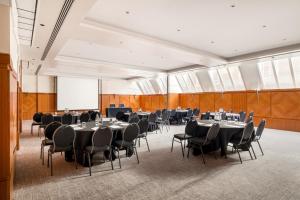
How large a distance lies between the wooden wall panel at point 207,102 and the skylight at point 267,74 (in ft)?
11.4

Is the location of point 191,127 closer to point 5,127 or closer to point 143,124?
point 143,124

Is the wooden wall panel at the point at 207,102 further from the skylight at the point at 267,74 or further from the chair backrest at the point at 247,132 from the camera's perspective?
the chair backrest at the point at 247,132

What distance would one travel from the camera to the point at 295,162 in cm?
476

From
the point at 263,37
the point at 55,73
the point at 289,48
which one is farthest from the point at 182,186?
the point at 55,73

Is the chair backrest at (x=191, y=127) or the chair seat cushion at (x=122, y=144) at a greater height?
the chair backrest at (x=191, y=127)

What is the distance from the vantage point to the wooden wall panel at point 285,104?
372 inches

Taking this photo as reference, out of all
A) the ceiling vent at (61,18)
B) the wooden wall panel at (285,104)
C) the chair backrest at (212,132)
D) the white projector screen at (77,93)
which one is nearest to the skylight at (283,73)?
the wooden wall panel at (285,104)

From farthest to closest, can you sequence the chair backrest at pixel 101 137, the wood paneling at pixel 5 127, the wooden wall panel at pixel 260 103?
the wooden wall panel at pixel 260 103 < the chair backrest at pixel 101 137 < the wood paneling at pixel 5 127

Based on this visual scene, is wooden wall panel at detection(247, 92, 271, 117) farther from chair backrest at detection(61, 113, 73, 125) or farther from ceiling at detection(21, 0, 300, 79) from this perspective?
chair backrest at detection(61, 113, 73, 125)

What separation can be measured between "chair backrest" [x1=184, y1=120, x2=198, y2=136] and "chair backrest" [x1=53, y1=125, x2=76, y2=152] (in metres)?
2.91

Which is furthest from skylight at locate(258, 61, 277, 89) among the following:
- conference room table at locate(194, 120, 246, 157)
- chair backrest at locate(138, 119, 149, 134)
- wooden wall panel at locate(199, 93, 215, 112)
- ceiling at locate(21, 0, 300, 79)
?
chair backrest at locate(138, 119, 149, 134)

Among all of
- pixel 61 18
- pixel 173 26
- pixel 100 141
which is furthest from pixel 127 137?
pixel 173 26

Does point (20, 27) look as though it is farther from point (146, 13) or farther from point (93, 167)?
point (93, 167)

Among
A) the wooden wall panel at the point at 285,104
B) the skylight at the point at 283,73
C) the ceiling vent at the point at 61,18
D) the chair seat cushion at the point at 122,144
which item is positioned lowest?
the chair seat cushion at the point at 122,144
